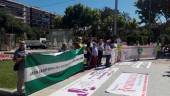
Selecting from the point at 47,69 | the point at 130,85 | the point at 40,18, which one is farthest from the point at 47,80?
the point at 40,18

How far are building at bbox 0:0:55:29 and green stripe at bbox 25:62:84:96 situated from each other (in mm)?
127974

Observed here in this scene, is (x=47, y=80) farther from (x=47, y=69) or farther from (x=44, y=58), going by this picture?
(x=44, y=58)

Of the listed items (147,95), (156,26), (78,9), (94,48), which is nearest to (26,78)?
(147,95)

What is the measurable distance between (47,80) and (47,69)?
404 millimetres

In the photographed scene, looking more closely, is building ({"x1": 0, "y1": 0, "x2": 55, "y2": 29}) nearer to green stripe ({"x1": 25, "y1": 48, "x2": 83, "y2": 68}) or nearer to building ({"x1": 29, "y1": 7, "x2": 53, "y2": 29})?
building ({"x1": 29, "y1": 7, "x2": 53, "y2": 29})

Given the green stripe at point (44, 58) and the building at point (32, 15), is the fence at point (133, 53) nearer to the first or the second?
the green stripe at point (44, 58)

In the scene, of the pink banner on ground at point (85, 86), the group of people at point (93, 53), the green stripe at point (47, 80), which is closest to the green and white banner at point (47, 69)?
the green stripe at point (47, 80)

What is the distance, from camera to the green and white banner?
11.6 m

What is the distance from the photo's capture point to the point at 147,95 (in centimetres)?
1223

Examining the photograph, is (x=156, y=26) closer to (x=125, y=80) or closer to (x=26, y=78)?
(x=125, y=80)

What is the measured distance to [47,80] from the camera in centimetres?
1330

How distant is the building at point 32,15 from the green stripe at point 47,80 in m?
128

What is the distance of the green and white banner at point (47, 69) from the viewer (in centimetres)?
1163

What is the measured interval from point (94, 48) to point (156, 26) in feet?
197
